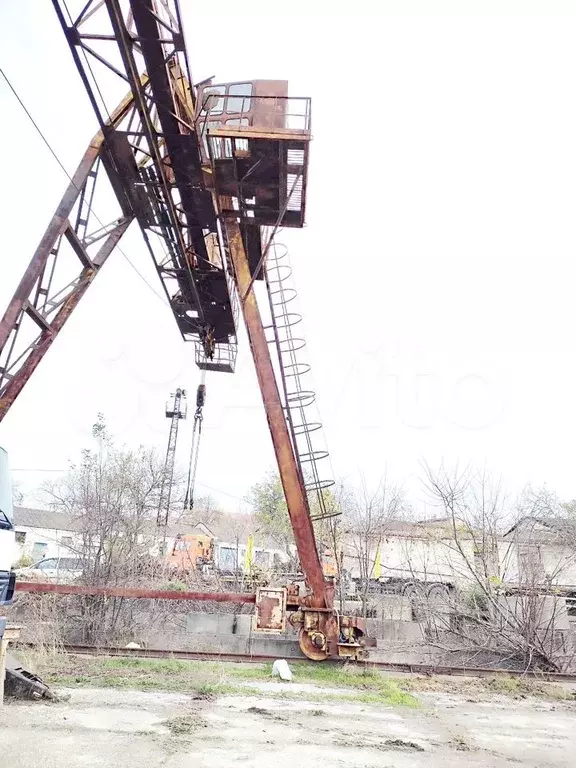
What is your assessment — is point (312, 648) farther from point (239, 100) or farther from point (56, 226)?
point (239, 100)

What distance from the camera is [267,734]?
462 cm

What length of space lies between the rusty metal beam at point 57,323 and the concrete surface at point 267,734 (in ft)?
14.2

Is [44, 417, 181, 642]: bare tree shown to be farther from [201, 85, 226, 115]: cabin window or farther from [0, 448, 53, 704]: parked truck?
[201, 85, 226, 115]: cabin window

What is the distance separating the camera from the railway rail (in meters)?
8.57

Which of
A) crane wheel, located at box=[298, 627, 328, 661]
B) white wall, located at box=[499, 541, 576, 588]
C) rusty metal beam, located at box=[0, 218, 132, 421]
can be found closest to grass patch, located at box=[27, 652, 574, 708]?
crane wheel, located at box=[298, 627, 328, 661]

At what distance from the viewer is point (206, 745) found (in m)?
4.18

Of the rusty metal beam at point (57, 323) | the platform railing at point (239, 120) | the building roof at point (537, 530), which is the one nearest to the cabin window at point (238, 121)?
the platform railing at point (239, 120)

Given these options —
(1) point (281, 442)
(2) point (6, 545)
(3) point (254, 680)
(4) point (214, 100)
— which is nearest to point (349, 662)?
(3) point (254, 680)

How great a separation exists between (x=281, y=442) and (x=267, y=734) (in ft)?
14.6

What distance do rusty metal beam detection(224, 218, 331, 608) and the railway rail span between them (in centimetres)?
135

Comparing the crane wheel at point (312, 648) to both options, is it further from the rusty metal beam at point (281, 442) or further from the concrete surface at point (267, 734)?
the concrete surface at point (267, 734)

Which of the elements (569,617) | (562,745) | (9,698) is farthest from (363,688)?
(569,617)

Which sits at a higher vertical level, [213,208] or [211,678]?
[213,208]

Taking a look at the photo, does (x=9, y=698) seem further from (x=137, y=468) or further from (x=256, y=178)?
(x=137, y=468)
